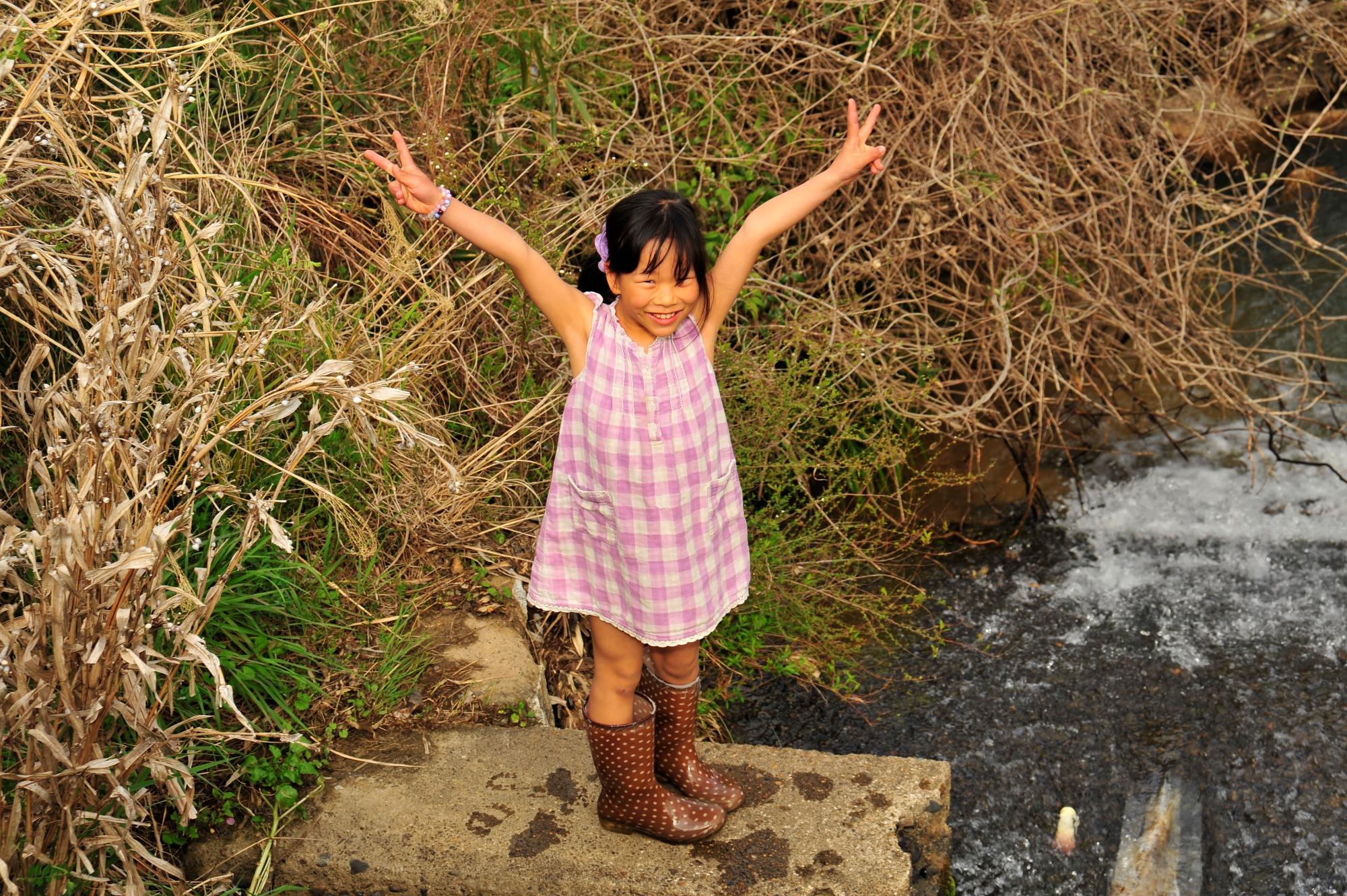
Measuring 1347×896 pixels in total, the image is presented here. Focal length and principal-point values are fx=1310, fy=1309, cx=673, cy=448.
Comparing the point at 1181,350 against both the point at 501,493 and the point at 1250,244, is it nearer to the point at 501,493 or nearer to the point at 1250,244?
the point at 1250,244

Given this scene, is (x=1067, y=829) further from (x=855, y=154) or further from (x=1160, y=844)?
(x=855, y=154)

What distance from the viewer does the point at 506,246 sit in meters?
2.35

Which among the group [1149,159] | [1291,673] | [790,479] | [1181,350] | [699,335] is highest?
[1149,159]

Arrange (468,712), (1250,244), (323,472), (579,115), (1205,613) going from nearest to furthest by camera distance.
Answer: (468,712) < (323,472) < (1205,613) < (579,115) < (1250,244)

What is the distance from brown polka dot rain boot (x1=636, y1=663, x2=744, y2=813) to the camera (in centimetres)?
265

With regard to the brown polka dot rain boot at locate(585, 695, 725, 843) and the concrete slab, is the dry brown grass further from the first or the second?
the brown polka dot rain boot at locate(585, 695, 725, 843)

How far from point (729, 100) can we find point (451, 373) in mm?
1545

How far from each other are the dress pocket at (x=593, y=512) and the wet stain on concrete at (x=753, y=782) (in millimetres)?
672

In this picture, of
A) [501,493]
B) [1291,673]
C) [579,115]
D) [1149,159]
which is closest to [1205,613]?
[1291,673]

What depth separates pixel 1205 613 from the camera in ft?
13.5

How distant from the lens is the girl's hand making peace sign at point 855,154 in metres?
2.47

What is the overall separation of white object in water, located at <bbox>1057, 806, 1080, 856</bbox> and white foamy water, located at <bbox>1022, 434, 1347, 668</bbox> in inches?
31.5

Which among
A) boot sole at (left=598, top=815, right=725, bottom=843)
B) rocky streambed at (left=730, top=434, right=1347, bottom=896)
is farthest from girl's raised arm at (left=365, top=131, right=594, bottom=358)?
rocky streambed at (left=730, top=434, right=1347, bottom=896)

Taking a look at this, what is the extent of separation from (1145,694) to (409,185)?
2590 mm
